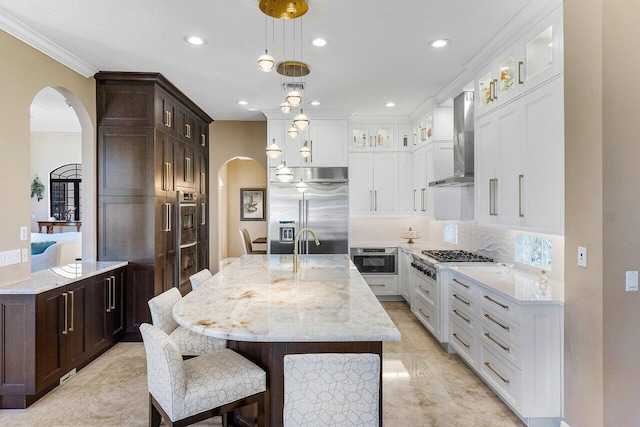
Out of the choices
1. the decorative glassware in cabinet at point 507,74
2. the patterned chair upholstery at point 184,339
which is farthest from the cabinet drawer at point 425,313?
the patterned chair upholstery at point 184,339

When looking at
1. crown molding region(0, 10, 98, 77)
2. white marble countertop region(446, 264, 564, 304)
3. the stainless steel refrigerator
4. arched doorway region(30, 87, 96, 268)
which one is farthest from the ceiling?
white marble countertop region(446, 264, 564, 304)

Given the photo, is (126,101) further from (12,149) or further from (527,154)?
(527,154)

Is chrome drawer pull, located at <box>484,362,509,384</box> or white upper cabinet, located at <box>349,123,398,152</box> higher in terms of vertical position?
white upper cabinet, located at <box>349,123,398,152</box>

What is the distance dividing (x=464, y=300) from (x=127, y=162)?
12.2ft

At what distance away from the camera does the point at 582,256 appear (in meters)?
2.22

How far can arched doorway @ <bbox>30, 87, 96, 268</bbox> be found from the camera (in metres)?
3.99

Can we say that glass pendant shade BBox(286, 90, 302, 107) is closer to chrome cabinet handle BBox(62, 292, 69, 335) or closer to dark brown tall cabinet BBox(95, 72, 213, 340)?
dark brown tall cabinet BBox(95, 72, 213, 340)

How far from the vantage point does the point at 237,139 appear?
21.3 feet

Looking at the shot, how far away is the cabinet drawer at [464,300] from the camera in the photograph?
3.16m

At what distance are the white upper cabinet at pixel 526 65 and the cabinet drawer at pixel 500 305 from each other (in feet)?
5.05

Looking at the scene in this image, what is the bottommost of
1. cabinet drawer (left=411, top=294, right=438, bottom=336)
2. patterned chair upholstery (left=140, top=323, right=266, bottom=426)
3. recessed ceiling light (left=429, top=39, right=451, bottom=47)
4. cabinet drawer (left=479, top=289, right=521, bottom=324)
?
cabinet drawer (left=411, top=294, right=438, bottom=336)

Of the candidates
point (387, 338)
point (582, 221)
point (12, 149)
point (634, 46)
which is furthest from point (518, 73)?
point (12, 149)

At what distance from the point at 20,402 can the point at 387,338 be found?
2.85 m

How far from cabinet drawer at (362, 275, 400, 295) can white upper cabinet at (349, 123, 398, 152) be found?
2032 millimetres
